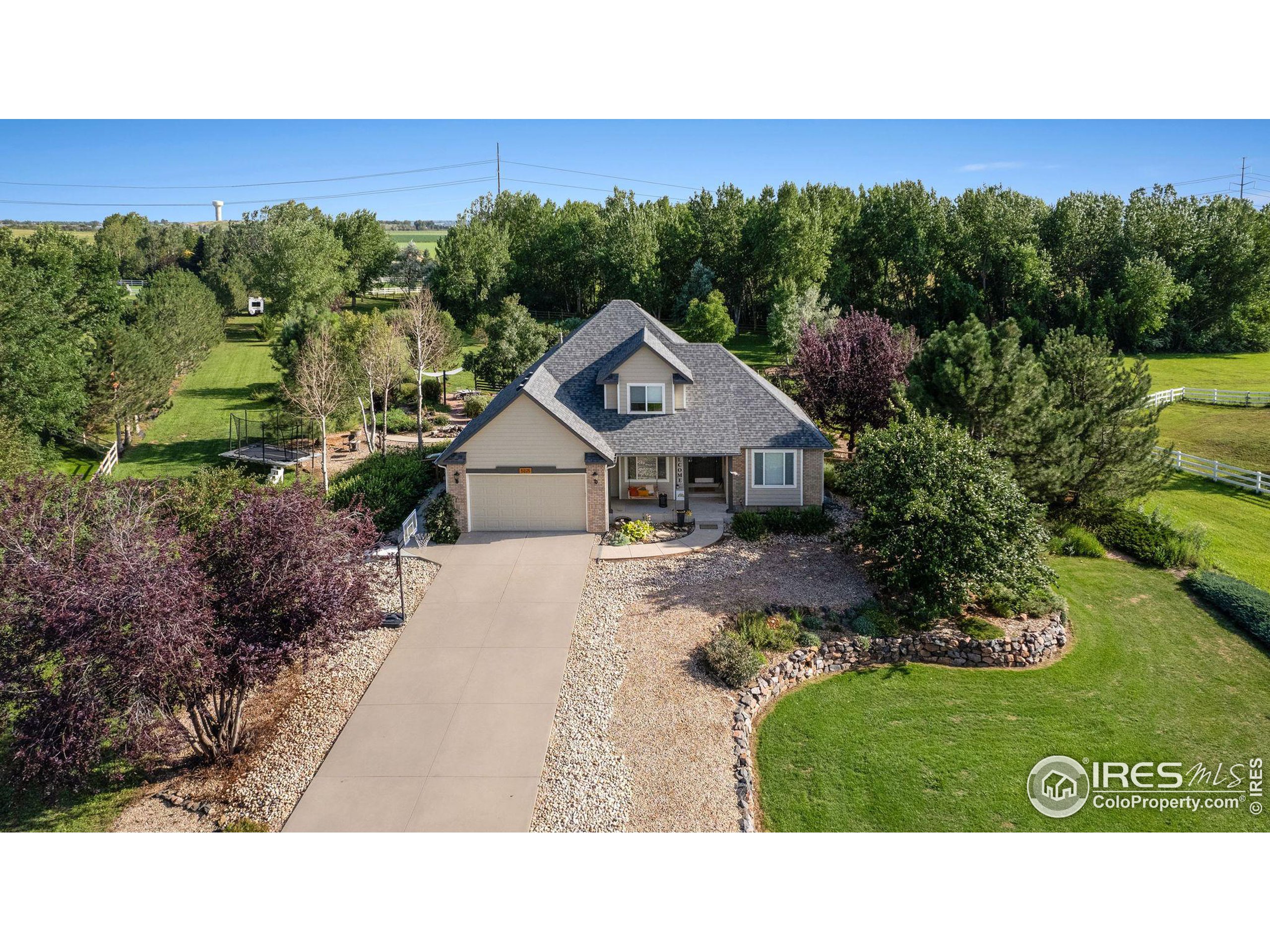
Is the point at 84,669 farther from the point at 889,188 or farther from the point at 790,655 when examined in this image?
the point at 889,188

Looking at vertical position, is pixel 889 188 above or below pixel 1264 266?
above

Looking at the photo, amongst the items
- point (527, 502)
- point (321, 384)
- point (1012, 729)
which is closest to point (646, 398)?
point (527, 502)

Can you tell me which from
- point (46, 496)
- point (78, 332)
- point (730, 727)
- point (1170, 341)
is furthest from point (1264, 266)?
point (78, 332)

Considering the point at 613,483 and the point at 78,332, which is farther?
the point at 78,332

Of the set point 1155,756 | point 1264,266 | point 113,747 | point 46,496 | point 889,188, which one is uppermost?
point 889,188

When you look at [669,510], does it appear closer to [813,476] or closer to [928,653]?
[813,476]

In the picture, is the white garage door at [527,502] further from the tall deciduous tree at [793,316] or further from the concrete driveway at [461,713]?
the tall deciduous tree at [793,316]

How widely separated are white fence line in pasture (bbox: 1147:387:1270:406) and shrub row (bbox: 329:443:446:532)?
3623cm

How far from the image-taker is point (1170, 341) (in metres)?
57.1

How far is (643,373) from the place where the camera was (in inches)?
1010

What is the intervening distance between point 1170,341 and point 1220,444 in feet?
94.8

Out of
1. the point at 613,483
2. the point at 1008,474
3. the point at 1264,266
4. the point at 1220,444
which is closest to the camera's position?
the point at 1008,474

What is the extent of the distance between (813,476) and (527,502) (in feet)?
30.3

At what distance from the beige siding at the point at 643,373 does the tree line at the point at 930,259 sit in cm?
2498
